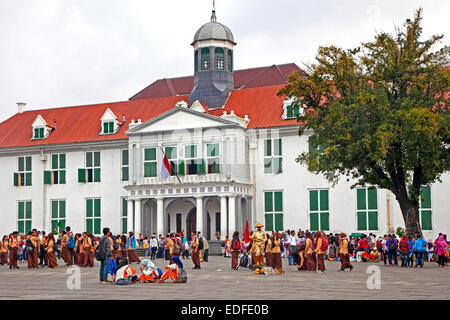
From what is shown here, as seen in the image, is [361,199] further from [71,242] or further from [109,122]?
[71,242]

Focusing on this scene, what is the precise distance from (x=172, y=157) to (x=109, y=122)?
21.5ft

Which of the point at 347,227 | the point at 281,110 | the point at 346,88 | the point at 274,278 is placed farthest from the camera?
the point at 281,110

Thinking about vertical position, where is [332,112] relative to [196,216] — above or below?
above

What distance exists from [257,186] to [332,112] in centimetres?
1566

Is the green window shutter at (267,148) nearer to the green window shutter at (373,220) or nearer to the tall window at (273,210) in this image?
the tall window at (273,210)

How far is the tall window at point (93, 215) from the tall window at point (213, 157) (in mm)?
9113

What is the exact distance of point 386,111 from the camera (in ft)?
90.6

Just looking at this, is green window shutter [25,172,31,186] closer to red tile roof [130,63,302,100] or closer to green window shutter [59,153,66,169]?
green window shutter [59,153,66,169]

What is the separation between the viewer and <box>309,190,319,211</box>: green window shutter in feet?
137

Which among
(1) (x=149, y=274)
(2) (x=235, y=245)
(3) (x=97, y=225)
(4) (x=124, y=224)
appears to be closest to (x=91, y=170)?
(3) (x=97, y=225)

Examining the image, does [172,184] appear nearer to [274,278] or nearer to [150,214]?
[150,214]

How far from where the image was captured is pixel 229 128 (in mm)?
42031

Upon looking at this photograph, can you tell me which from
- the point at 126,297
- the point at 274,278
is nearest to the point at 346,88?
the point at 274,278

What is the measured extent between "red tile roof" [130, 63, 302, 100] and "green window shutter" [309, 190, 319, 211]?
665 inches
